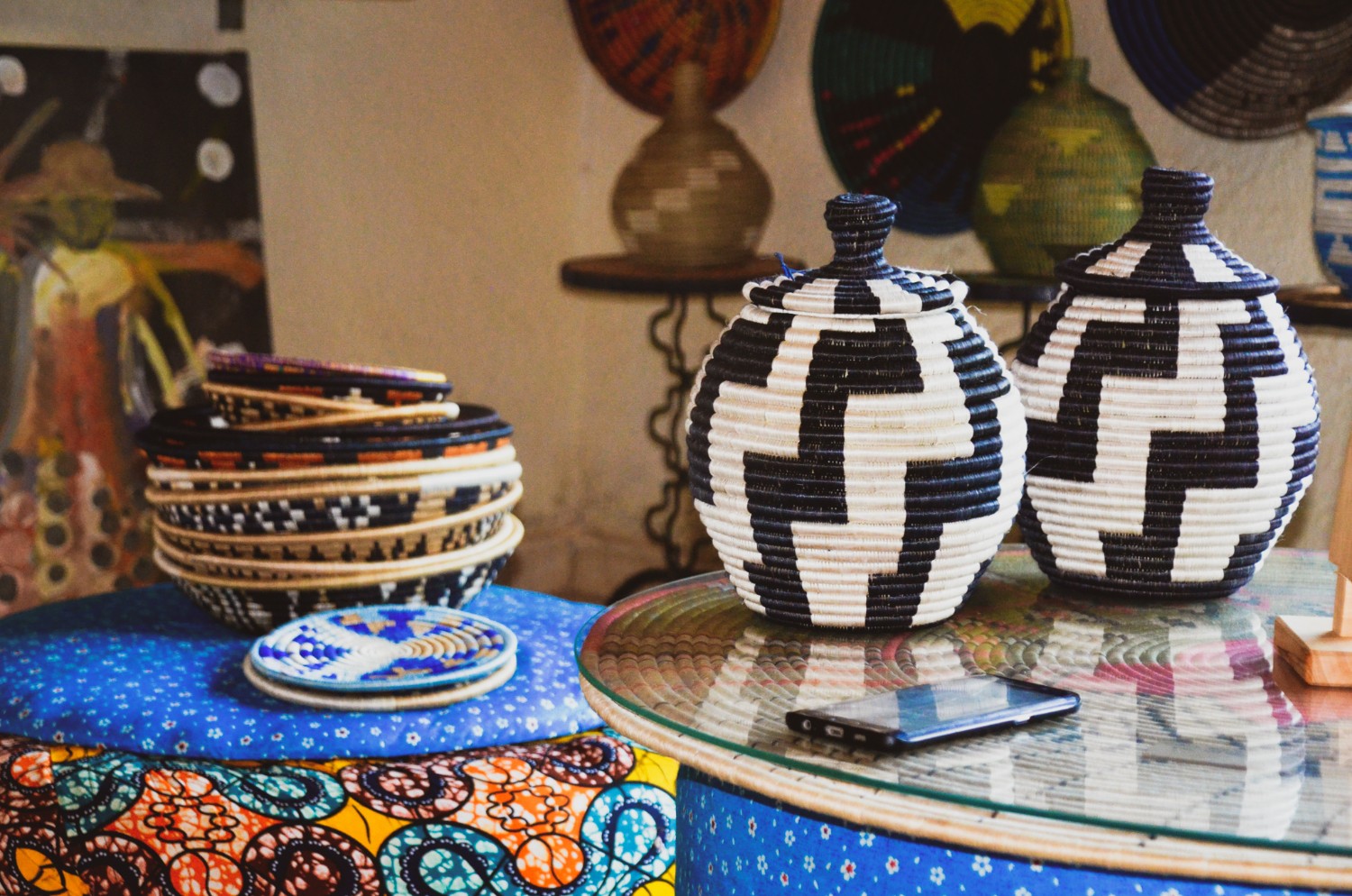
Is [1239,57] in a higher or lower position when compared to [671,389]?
higher

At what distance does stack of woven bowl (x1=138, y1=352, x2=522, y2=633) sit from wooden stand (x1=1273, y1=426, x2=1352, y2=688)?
0.71 meters

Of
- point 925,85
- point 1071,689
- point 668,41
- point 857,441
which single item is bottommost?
point 1071,689

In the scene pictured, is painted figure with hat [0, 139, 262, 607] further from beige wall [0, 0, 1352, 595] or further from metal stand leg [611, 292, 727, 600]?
metal stand leg [611, 292, 727, 600]

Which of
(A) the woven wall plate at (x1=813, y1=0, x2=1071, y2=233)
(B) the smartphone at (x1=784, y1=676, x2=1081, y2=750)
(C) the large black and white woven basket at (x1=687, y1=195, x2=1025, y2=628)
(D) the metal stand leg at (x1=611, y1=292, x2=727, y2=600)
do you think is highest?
(A) the woven wall plate at (x1=813, y1=0, x2=1071, y2=233)

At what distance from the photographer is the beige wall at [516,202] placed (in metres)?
2.23

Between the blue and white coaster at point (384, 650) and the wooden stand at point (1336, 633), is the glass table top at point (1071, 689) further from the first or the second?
the blue and white coaster at point (384, 650)

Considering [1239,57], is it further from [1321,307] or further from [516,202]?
[516,202]

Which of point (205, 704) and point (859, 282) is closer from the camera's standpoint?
point (859, 282)

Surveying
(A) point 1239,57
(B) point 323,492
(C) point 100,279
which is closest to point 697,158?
(A) point 1239,57

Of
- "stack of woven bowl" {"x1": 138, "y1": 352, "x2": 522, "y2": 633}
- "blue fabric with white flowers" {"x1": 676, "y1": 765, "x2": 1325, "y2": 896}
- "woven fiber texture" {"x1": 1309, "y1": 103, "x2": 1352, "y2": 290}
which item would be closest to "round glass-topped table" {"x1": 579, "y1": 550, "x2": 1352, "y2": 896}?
"blue fabric with white flowers" {"x1": 676, "y1": 765, "x2": 1325, "y2": 896}

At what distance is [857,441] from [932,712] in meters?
0.17

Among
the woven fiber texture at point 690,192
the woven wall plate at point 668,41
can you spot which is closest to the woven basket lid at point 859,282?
the woven fiber texture at point 690,192

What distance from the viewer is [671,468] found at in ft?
9.70

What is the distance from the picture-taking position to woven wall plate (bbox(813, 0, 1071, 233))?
2.40 metres
